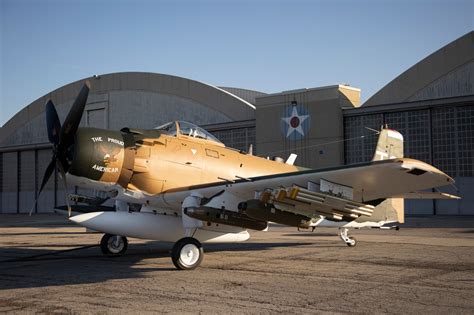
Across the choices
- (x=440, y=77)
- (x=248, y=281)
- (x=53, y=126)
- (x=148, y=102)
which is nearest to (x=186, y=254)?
(x=248, y=281)

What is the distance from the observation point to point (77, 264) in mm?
10555

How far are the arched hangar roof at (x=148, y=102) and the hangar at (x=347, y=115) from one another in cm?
8

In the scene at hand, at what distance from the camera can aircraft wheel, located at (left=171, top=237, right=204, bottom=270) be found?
9508mm

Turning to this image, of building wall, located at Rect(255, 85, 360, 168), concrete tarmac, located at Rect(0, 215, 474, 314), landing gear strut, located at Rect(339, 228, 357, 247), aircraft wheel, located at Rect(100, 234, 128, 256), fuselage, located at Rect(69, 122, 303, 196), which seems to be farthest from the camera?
building wall, located at Rect(255, 85, 360, 168)

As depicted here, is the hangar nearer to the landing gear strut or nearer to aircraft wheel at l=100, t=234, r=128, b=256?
the landing gear strut

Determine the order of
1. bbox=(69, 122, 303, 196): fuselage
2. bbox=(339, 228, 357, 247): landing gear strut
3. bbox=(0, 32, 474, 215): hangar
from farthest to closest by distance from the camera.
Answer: bbox=(0, 32, 474, 215): hangar → bbox=(339, 228, 357, 247): landing gear strut → bbox=(69, 122, 303, 196): fuselage

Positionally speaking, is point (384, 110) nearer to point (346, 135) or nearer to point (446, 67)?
point (346, 135)

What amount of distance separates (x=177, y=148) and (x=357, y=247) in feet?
20.3

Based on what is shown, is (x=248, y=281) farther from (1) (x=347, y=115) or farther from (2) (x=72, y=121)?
(1) (x=347, y=115)

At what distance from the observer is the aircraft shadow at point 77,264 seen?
8.52m

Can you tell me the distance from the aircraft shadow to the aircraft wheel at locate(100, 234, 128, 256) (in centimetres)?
21

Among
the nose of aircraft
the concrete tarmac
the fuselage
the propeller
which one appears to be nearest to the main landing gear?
the concrete tarmac

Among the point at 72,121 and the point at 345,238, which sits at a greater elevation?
the point at 72,121

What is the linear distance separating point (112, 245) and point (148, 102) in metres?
28.5
